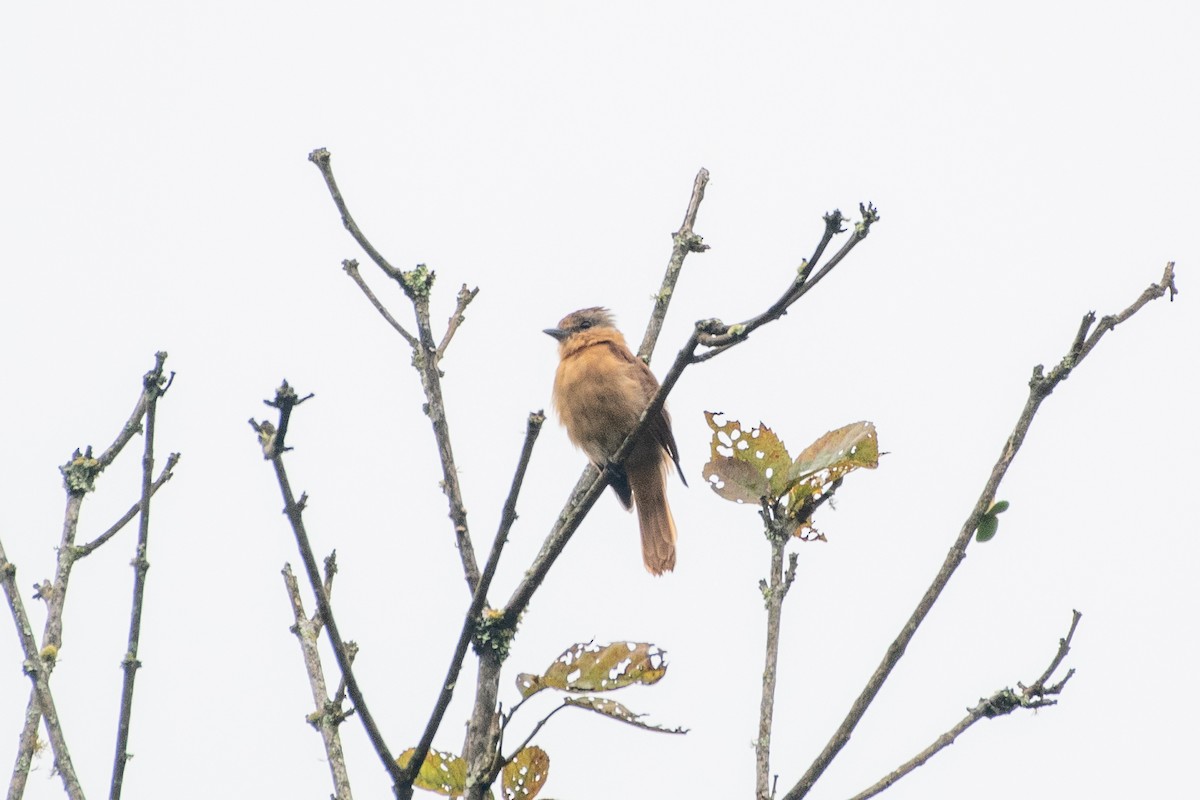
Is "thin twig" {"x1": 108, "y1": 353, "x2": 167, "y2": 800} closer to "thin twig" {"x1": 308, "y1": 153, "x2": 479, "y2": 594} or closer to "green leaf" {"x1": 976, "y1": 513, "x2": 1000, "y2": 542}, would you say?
"thin twig" {"x1": 308, "y1": 153, "x2": 479, "y2": 594}

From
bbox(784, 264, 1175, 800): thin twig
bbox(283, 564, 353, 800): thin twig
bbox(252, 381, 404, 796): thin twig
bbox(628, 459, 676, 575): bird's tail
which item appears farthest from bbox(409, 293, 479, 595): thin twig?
bbox(628, 459, 676, 575): bird's tail

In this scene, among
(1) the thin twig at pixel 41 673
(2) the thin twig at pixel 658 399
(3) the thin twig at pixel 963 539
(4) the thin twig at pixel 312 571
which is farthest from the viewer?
(2) the thin twig at pixel 658 399

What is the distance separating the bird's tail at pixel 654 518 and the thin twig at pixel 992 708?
14.0 feet

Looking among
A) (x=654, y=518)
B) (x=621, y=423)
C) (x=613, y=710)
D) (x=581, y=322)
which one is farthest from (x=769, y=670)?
(x=581, y=322)

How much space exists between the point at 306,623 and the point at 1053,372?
1.81 metres

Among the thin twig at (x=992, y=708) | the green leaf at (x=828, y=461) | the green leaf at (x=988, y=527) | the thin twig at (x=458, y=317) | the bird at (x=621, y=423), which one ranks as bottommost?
the thin twig at (x=992, y=708)

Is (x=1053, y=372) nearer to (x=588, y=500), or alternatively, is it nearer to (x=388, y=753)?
(x=588, y=500)

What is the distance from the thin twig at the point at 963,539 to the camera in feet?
7.91

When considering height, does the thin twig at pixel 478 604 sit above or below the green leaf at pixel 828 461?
below

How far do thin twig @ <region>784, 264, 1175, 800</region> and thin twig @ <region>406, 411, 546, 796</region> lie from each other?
70cm

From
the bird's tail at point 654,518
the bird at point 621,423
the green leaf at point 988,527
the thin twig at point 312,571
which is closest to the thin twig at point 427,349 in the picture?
the thin twig at point 312,571

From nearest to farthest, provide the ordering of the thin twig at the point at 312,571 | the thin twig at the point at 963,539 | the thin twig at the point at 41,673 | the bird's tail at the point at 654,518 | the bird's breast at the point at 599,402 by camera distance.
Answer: the thin twig at the point at 312,571
the thin twig at the point at 963,539
the thin twig at the point at 41,673
the bird's breast at the point at 599,402
the bird's tail at the point at 654,518

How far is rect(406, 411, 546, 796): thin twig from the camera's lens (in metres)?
2.62

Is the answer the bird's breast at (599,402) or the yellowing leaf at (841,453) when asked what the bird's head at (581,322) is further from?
the yellowing leaf at (841,453)
